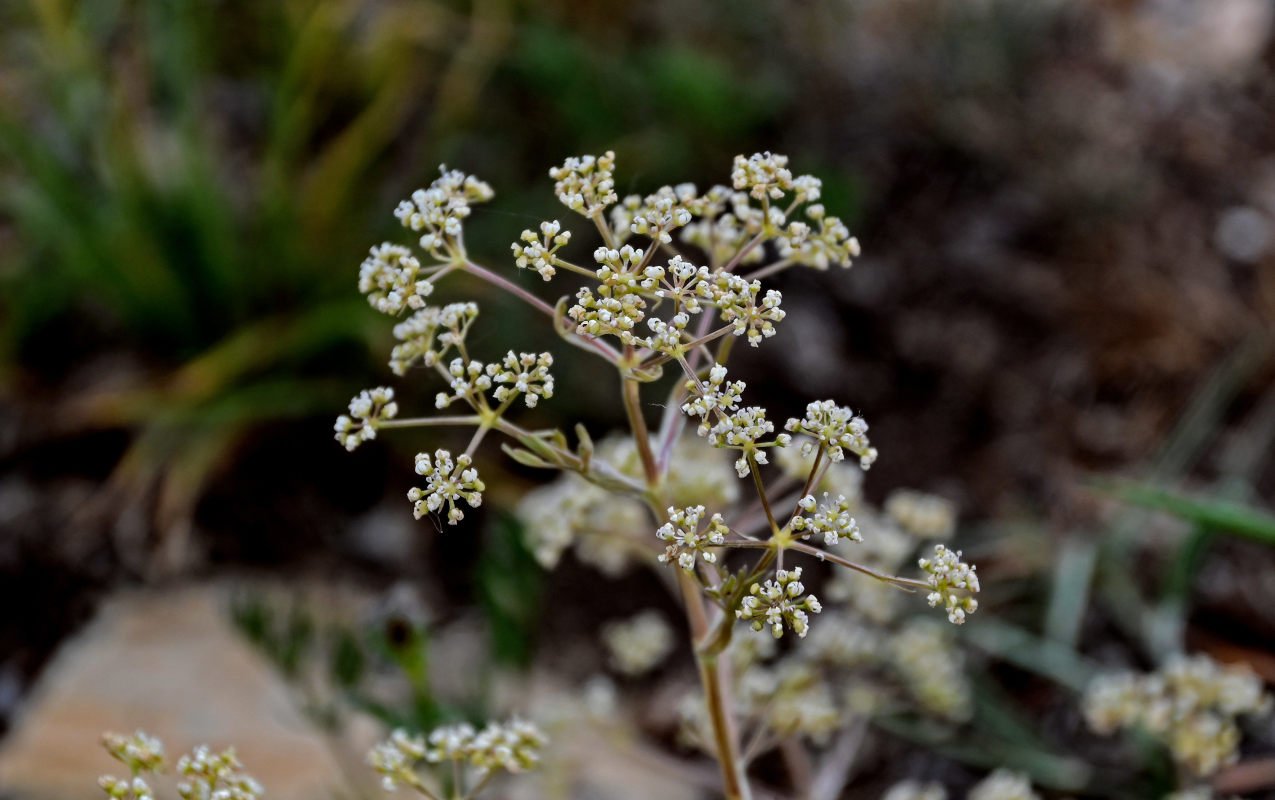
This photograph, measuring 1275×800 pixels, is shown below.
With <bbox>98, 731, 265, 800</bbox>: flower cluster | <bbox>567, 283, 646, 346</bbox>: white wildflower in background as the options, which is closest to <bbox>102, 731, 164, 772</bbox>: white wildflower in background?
<bbox>98, 731, 265, 800</bbox>: flower cluster

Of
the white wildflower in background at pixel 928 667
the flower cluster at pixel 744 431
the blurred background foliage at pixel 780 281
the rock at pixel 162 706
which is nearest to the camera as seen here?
the flower cluster at pixel 744 431

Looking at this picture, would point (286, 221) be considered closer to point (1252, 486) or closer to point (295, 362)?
point (295, 362)

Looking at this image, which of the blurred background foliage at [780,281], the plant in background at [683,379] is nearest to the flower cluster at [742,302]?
the plant in background at [683,379]

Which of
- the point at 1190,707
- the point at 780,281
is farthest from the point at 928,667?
the point at 780,281

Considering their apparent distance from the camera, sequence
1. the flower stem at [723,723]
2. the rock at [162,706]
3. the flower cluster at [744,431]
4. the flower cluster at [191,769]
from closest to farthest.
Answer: the flower cluster at [744,431]
the flower cluster at [191,769]
the flower stem at [723,723]
the rock at [162,706]

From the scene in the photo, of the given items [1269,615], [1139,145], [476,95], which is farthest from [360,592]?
[1139,145]

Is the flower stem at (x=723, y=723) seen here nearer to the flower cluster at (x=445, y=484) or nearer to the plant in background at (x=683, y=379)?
the plant in background at (x=683, y=379)

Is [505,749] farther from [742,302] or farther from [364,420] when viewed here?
[742,302]

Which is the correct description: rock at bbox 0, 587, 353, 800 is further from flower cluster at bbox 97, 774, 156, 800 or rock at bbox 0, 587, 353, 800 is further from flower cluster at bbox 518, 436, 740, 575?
flower cluster at bbox 97, 774, 156, 800
